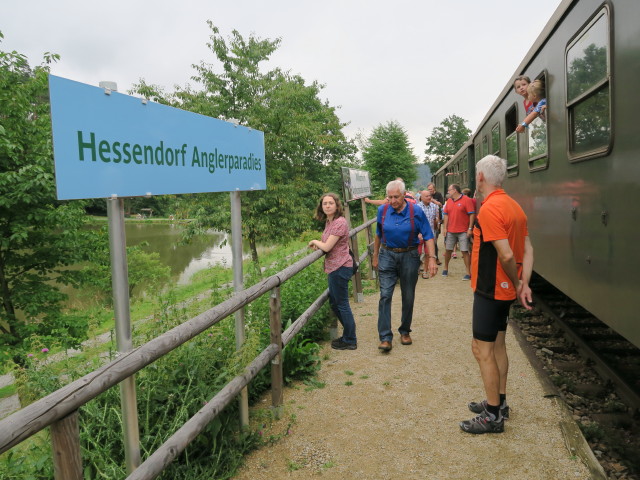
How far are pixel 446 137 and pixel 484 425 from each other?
97179 mm

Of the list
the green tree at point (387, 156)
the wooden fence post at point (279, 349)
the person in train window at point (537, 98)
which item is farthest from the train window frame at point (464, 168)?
the green tree at point (387, 156)

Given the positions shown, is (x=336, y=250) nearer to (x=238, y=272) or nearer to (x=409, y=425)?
(x=238, y=272)

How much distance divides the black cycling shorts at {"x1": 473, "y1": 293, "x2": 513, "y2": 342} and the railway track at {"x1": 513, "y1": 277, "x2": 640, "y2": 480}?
3.77ft

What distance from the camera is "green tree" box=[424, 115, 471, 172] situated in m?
94.2

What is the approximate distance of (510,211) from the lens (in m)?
3.25

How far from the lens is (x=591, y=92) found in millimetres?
3582

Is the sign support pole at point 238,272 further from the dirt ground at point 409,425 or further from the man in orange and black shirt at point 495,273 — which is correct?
the man in orange and black shirt at point 495,273

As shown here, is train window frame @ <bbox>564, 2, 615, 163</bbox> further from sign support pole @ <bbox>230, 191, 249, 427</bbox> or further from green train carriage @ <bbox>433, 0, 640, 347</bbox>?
sign support pole @ <bbox>230, 191, 249, 427</bbox>

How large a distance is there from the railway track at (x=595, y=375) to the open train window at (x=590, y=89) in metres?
2.06

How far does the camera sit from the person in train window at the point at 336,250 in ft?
16.8

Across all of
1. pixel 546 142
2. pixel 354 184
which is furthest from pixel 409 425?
pixel 354 184

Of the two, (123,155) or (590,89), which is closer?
(123,155)

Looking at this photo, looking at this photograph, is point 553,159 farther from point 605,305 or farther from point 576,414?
point 576,414

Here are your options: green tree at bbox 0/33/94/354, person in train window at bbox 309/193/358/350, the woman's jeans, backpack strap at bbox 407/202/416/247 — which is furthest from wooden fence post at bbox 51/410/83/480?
green tree at bbox 0/33/94/354
